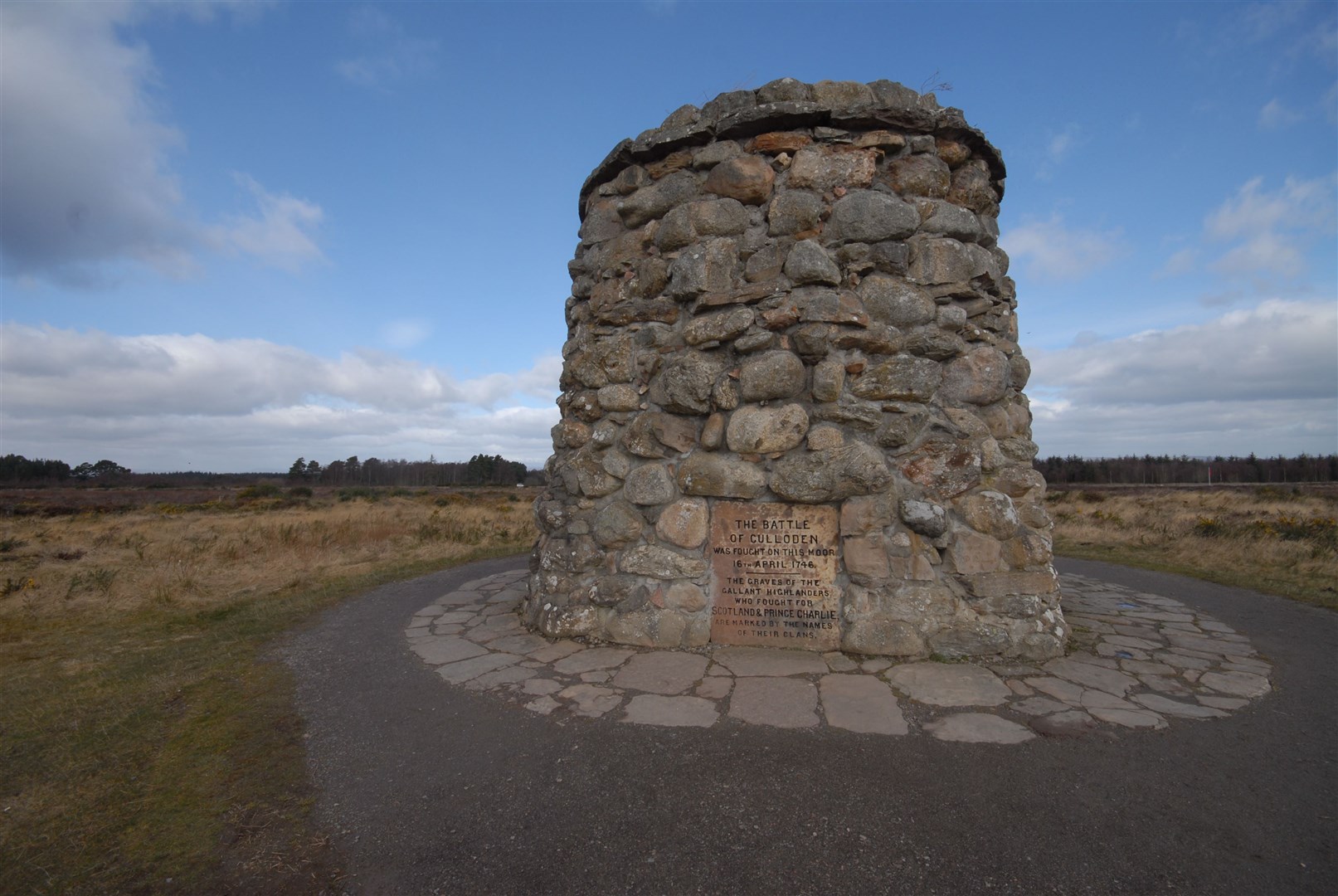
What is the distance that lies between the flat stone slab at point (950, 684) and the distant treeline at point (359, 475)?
47.6 meters

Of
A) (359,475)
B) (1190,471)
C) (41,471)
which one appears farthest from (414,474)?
(1190,471)

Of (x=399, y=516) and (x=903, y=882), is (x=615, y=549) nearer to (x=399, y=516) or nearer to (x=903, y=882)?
(x=903, y=882)

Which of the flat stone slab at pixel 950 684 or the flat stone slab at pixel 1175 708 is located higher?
the flat stone slab at pixel 950 684

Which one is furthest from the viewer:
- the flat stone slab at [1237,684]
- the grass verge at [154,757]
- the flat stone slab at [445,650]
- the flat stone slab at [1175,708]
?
the flat stone slab at [445,650]

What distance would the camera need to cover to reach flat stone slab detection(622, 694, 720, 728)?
320 centimetres

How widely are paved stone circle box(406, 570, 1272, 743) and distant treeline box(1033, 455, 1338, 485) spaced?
4061 cm

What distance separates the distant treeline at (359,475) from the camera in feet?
150

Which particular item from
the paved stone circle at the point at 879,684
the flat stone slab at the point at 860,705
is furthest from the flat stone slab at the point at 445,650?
the flat stone slab at the point at 860,705

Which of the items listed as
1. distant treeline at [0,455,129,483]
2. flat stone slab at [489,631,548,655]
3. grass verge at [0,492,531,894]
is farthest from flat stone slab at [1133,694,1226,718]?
distant treeline at [0,455,129,483]

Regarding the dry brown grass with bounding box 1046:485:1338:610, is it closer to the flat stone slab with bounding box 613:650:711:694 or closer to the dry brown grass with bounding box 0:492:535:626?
the flat stone slab with bounding box 613:650:711:694

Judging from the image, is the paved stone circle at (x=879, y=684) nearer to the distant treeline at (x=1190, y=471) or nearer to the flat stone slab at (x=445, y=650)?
the flat stone slab at (x=445, y=650)

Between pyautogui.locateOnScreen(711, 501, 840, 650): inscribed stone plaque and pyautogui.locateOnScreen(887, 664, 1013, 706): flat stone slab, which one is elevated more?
pyautogui.locateOnScreen(711, 501, 840, 650): inscribed stone plaque

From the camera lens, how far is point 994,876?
6.73 ft

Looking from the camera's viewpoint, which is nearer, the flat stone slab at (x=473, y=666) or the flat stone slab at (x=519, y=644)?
the flat stone slab at (x=473, y=666)
